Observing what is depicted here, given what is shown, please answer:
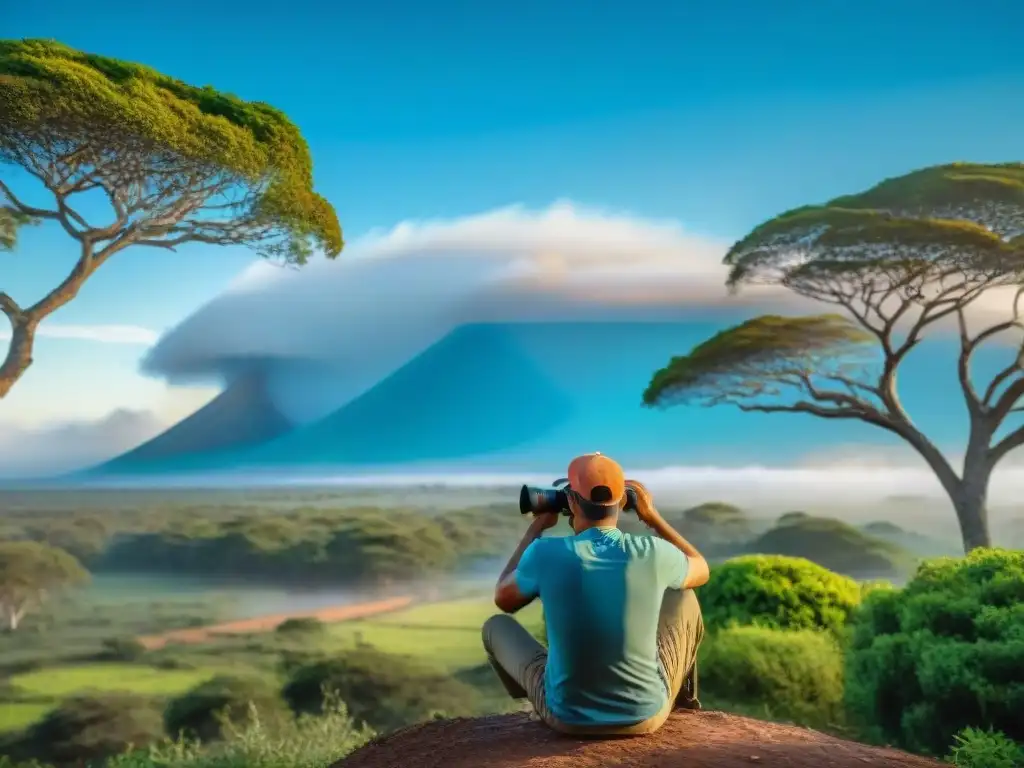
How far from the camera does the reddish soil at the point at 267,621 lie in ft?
19.8

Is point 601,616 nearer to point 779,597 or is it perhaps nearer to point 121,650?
point 779,597

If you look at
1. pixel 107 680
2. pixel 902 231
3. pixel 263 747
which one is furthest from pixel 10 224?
pixel 902 231

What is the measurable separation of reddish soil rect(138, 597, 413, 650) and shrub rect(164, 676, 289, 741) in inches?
13.4

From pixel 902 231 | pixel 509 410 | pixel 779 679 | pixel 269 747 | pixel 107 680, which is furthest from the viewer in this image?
pixel 509 410

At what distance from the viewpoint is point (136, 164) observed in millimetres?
5477

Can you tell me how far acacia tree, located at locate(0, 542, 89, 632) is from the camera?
19.0 feet

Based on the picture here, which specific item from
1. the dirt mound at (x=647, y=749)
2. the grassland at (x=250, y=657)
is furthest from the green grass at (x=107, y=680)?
the dirt mound at (x=647, y=749)

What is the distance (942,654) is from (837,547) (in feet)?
12.1

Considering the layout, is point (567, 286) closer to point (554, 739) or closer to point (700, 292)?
point (700, 292)

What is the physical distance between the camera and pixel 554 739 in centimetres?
246

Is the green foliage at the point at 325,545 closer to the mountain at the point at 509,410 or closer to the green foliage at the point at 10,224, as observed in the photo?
the mountain at the point at 509,410

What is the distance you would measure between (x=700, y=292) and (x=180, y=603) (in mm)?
4322

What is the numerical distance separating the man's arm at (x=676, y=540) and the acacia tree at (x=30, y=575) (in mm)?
4681

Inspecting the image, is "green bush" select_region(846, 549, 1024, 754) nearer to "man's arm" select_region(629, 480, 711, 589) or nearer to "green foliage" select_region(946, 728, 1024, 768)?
"green foliage" select_region(946, 728, 1024, 768)
